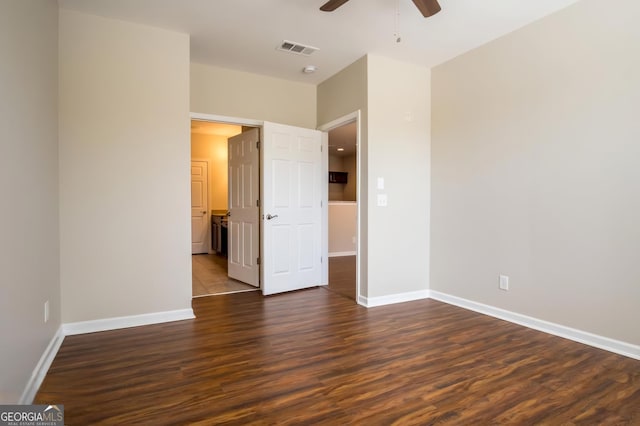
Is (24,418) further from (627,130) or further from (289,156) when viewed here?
(627,130)

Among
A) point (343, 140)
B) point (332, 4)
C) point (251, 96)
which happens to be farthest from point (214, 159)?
point (332, 4)

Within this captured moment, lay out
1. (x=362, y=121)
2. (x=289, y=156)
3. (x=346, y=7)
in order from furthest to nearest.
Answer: (x=289, y=156) < (x=362, y=121) < (x=346, y=7)

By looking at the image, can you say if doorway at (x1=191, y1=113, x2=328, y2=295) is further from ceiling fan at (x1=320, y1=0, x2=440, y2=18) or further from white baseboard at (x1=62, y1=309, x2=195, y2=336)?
ceiling fan at (x1=320, y1=0, x2=440, y2=18)

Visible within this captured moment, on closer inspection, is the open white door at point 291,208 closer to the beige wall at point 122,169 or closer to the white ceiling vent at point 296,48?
the white ceiling vent at point 296,48

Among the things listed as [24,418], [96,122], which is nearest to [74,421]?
[24,418]

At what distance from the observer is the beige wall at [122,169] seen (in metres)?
2.86

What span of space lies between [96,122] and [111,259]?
117cm

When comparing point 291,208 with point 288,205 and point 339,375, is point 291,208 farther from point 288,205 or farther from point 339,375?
point 339,375

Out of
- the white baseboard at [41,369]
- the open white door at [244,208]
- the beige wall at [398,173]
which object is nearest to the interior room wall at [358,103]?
the beige wall at [398,173]

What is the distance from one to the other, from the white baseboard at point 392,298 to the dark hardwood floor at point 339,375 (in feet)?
1.47

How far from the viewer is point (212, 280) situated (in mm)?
4891

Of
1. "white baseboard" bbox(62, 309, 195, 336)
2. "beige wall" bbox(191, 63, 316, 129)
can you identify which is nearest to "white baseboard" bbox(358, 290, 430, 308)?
"white baseboard" bbox(62, 309, 195, 336)

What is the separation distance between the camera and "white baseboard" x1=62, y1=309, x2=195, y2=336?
9.39ft

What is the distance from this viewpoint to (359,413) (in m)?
1.77
